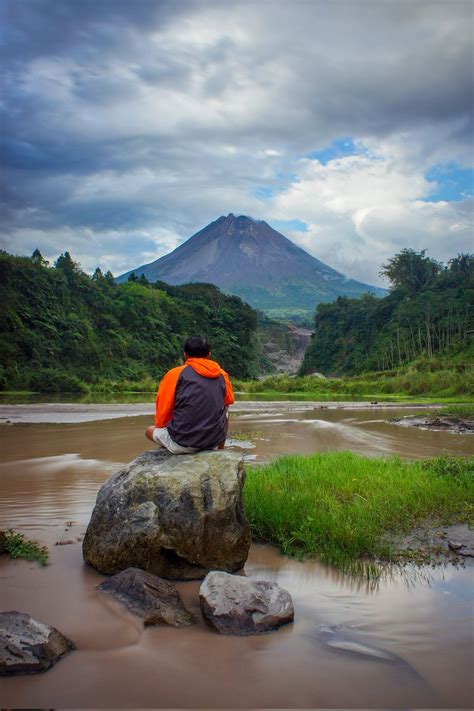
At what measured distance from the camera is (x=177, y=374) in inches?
217

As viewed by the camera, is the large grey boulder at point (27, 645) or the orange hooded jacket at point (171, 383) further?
the orange hooded jacket at point (171, 383)

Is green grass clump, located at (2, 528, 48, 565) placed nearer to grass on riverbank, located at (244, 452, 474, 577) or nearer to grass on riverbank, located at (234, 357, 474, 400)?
grass on riverbank, located at (244, 452, 474, 577)

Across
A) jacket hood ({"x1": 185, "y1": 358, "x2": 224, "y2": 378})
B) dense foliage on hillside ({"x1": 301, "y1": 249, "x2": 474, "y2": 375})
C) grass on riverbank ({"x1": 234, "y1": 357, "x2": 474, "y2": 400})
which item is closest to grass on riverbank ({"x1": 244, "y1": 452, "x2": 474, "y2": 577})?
jacket hood ({"x1": 185, "y1": 358, "x2": 224, "y2": 378})

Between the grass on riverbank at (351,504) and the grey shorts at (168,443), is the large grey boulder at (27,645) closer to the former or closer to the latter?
the grey shorts at (168,443)

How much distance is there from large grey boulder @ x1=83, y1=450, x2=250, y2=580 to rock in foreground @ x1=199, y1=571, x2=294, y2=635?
2.27ft

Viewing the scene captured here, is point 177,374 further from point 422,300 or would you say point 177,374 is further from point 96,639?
point 422,300

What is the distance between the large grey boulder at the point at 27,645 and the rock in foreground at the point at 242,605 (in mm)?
989

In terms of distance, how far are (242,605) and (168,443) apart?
6.43 feet

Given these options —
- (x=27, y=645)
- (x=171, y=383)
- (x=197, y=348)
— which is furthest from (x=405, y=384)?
(x=27, y=645)

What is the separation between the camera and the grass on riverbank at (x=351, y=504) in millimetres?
5398

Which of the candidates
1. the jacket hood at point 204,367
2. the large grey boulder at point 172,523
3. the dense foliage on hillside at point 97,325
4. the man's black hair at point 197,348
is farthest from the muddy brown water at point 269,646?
the dense foliage on hillside at point 97,325

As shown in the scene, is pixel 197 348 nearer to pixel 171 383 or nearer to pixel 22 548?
pixel 171 383

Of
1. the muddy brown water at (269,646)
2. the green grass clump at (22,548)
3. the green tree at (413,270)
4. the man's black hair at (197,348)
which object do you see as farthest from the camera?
the green tree at (413,270)

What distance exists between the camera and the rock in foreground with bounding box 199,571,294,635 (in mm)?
3863
